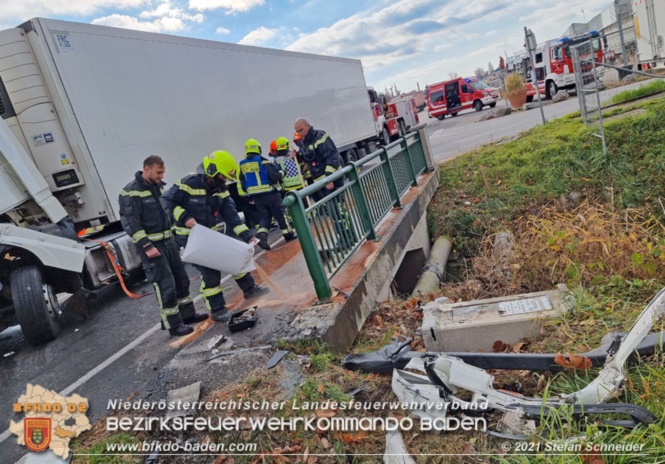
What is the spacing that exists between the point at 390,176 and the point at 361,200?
1.39m

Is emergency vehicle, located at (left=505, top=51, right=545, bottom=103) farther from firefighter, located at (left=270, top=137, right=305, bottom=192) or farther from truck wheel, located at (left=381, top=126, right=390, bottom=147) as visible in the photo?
firefighter, located at (left=270, top=137, right=305, bottom=192)

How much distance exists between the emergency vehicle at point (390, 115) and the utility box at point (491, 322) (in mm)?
15829

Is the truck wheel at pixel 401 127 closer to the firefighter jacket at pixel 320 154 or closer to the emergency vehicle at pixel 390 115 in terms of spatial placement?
the emergency vehicle at pixel 390 115

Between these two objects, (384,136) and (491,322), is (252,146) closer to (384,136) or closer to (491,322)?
(491,322)

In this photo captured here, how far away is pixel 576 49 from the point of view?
7527mm

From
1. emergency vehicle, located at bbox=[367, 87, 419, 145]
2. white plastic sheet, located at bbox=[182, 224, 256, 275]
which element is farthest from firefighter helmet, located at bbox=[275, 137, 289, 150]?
emergency vehicle, located at bbox=[367, 87, 419, 145]

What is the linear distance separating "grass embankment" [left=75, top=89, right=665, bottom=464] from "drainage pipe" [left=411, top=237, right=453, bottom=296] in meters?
0.31

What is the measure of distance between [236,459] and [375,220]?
11.4 feet

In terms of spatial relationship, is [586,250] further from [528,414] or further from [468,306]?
[528,414]

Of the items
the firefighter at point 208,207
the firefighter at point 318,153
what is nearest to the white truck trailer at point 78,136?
the firefighter at point 208,207

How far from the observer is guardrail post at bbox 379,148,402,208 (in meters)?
6.16

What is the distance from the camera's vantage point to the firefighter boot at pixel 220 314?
4.35 m

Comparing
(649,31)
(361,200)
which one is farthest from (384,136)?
(361,200)

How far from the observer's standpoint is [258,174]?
6.78 meters
